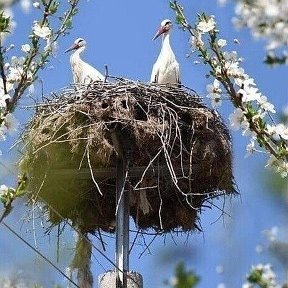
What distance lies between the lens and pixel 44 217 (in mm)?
5223

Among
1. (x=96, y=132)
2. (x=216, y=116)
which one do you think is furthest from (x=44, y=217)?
(x=216, y=116)

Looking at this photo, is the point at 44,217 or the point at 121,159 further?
the point at 44,217

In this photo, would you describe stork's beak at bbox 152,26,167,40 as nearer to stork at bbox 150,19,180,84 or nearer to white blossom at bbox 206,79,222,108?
stork at bbox 150,19,180,84

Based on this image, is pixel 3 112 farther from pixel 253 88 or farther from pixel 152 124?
pixel 152 124

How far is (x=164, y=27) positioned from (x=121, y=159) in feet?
8.98

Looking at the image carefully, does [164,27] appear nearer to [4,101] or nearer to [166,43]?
[166,43]

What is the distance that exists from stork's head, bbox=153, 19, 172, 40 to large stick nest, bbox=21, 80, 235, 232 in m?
2.24

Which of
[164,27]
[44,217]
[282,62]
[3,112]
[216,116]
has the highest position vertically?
[164,27]

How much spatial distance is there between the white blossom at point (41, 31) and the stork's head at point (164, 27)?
4.63 m

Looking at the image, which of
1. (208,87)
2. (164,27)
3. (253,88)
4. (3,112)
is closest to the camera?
(3,112)

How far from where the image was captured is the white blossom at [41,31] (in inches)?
103

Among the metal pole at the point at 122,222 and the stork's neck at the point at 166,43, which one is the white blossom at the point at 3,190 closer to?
the metal pole at the point at 122,222

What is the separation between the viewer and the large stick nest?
15.6ft

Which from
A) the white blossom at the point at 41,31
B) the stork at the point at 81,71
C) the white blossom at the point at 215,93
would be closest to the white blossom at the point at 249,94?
the white blossom at the point at 215,93
